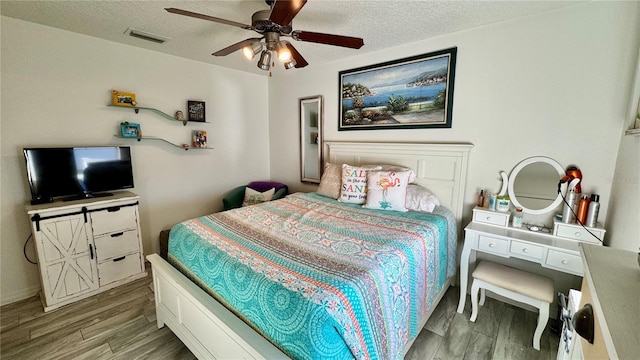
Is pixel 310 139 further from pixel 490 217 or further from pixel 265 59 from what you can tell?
pixel 490 217

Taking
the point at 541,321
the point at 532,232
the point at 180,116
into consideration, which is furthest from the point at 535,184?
the point at 180,116

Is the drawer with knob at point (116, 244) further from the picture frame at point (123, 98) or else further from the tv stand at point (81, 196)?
the picture frame at point (123, 98)

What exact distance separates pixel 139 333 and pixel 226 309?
1.13 meters

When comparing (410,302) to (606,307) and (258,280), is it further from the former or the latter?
(606,307)

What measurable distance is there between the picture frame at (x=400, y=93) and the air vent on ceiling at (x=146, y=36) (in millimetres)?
1979

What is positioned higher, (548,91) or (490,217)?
(548,91)

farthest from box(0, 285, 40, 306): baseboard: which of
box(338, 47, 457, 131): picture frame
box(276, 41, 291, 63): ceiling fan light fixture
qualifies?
box(338, 47, 457, 131): picture frame

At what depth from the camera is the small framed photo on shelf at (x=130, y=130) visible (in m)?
2.76

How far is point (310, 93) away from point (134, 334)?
3172 mm

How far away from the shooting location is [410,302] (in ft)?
5.32

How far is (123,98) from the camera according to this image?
2715 mm

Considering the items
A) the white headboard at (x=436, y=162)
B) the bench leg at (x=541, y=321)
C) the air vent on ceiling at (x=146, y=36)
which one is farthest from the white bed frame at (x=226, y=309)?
the air vent on ceiling at (x=146, y=36)

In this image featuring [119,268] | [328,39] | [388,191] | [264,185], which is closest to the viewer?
[328,39]

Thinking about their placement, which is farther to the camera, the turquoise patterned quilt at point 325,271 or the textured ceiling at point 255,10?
the textured ceiling at point 255,10
